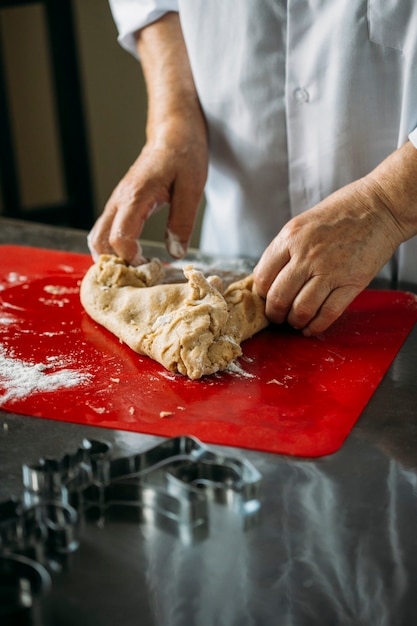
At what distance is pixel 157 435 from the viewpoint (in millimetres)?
1143

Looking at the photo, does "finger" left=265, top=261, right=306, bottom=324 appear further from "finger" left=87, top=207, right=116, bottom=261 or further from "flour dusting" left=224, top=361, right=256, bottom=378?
"finger" left=87, top=207, right=116, bottom=261

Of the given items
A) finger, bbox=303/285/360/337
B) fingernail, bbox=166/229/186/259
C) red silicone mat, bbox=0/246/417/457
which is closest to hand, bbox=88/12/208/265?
fingernail, bbox=166/229/186/259

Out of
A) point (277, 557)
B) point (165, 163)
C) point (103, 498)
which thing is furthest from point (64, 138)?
point (277, 557)

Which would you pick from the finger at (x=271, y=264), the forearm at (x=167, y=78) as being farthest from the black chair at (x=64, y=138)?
the finger at (x=271, y=264)

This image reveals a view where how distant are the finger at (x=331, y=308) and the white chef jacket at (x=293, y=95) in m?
0.30

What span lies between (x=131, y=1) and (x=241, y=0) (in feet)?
1.34

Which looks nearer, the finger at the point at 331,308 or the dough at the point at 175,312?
the dough at the point at 175,312

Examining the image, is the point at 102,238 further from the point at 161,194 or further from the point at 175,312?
the point at 175,312

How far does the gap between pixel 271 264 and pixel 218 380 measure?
0.26 meters

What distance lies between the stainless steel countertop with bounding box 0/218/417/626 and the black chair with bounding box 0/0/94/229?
2726 mm

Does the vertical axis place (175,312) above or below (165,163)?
below

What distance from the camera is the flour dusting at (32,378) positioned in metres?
1.29

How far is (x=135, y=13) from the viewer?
200 centimetres

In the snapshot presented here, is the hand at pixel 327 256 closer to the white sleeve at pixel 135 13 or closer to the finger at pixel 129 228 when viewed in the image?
the finger at pixel 129 228
